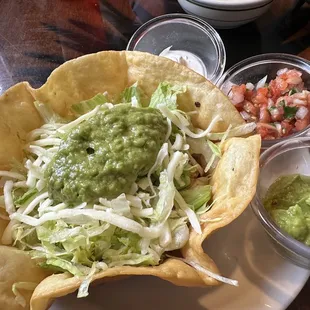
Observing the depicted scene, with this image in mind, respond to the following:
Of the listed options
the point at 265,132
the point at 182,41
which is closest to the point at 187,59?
the point at 182,41

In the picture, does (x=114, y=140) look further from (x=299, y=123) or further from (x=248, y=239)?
(x=299, y=123)

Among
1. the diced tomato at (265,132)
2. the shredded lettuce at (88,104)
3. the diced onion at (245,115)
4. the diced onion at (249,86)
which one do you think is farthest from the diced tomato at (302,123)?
the shredded lettuce at (88,104)

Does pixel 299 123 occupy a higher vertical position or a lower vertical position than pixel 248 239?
higher

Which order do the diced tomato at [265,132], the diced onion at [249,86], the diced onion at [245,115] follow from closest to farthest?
the diced tomato at [265,132] < the diced onion at [245,115] < the diced onion at [249,86]

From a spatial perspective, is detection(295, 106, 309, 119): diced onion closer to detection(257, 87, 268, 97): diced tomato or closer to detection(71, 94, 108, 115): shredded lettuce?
detection(257, 87, 268, 97): diced tomato

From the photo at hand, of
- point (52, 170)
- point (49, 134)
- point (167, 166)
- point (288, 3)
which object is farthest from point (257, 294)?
point (288, 3)

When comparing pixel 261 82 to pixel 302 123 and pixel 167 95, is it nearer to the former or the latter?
pixel 302 123

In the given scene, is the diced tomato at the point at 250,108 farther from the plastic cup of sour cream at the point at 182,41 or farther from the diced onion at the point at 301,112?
the plastic cup of sour cream at the point at 182,41
